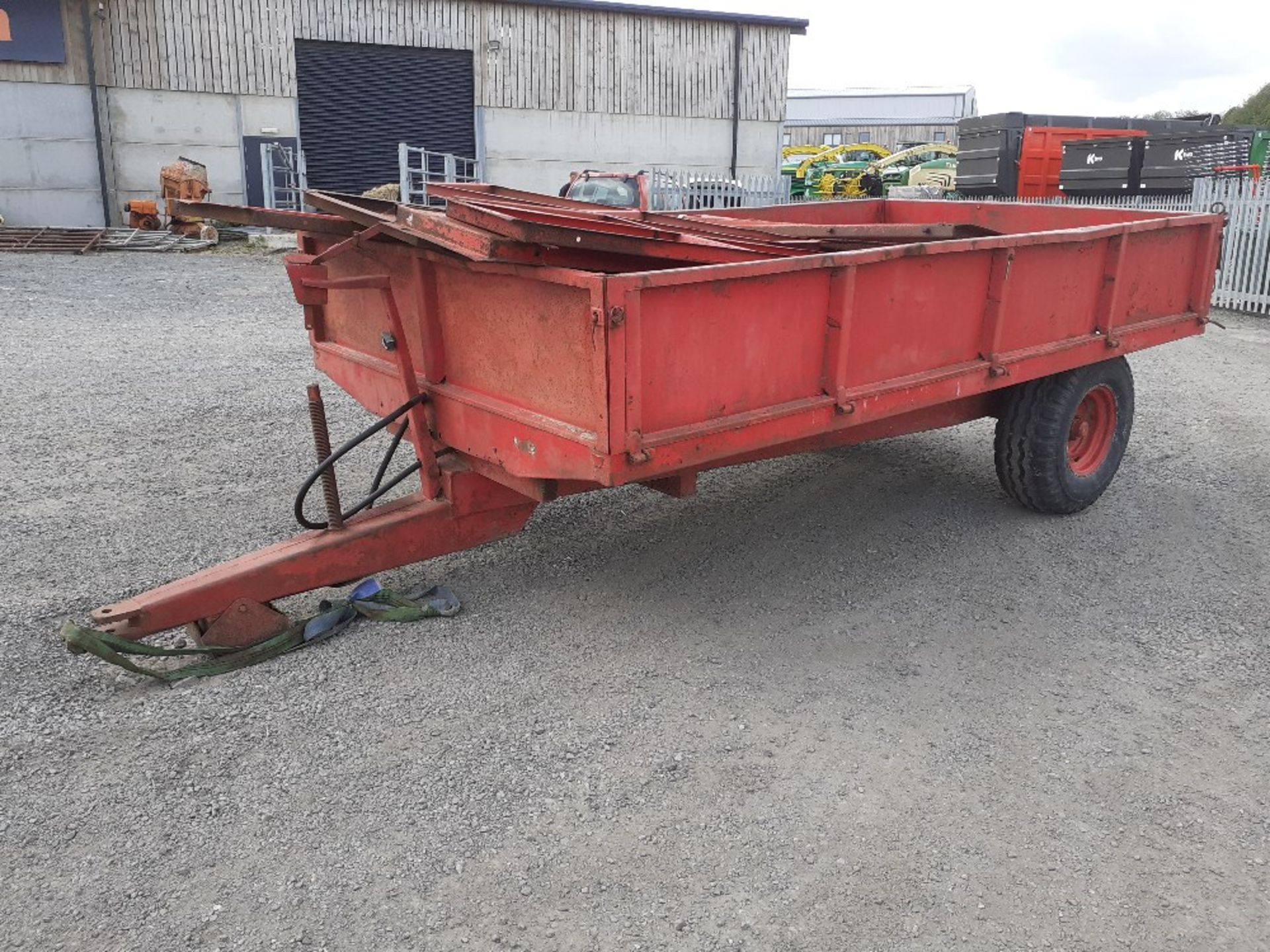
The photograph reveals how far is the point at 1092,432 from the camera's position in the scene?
5.77m

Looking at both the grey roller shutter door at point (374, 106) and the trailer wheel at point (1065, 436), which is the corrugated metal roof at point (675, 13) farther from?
the trailer wheel at point (1065, 436)

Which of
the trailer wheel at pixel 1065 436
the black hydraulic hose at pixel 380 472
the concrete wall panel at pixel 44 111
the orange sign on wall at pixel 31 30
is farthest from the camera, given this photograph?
the concrete wall panel at pixel 44 111

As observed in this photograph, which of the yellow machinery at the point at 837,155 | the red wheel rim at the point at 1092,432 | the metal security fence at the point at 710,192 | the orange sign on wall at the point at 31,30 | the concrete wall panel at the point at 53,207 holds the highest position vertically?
the orange sign on wall at the point at 31,30

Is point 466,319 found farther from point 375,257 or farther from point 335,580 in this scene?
point 335,580

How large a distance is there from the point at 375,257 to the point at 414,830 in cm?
222

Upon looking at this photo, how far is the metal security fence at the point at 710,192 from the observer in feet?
66.7

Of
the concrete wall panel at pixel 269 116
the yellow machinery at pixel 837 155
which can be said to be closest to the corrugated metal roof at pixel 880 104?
the yellow machinery at pixel 837 155

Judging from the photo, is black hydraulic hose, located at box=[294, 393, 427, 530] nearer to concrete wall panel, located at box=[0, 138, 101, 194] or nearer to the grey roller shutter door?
the grey roller shutter door

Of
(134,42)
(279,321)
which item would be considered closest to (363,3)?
(134,42)

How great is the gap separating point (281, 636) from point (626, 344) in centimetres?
173

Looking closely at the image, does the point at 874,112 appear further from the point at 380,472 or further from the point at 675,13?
the point at 380,472

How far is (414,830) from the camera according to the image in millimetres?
2896

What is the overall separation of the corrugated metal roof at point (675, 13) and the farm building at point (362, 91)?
0.14 ft

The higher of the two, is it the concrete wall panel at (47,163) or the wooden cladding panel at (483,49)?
A: the wooden cladding panel at (483,49)
